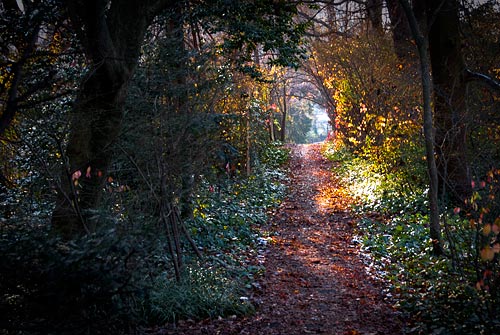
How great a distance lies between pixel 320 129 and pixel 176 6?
6679 cm

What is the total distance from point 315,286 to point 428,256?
1.87 meters

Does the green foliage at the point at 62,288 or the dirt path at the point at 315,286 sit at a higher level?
the green foliage at the point at 62,288

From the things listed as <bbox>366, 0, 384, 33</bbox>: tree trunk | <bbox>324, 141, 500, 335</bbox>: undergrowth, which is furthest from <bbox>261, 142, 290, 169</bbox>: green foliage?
<bbox>366, 0, 384, 33</bbox>: tree trunk

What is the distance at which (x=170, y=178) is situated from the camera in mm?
6652

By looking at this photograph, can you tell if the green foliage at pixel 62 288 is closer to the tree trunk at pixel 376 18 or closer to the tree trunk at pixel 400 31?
the tree trunk at pixel 400 31

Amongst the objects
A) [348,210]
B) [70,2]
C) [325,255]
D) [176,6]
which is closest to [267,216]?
[348,210]

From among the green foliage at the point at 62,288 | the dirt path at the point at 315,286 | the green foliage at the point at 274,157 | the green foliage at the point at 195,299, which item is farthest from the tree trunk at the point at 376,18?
the green foliage at the point at 62,288

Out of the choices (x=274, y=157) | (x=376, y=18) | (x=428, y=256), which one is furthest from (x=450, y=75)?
(x=274, y=157)

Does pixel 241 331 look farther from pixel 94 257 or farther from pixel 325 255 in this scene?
pixel 325 255

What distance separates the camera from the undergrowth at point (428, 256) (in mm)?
4594

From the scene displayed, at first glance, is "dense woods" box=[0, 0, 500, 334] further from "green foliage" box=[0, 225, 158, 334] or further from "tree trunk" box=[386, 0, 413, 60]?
"tree trunk" box=[386, 0, 413, 60]

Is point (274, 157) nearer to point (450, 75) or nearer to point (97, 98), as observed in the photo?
point (450, 75)

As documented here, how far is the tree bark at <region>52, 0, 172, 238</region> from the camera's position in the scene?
6.04 meters

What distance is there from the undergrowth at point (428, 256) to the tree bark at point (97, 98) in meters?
4.38
